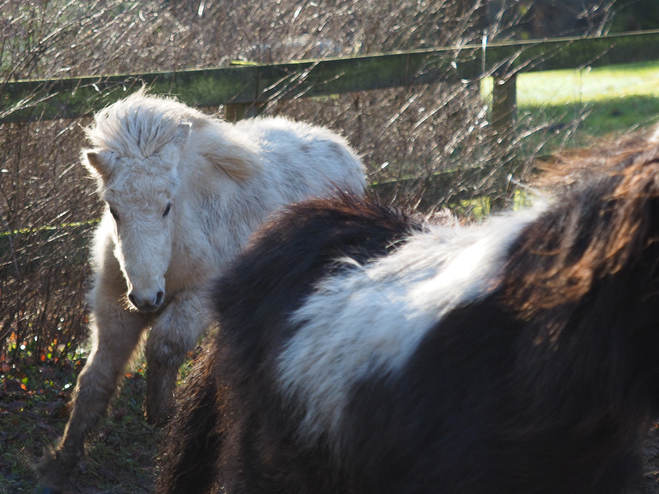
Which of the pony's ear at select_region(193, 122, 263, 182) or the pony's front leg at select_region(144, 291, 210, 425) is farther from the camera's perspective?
the pony's ear at select_region(193, 122, 263, 182)

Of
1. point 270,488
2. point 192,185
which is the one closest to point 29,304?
point 192,185

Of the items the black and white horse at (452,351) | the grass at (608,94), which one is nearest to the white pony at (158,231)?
the black and white horse at (452,351)

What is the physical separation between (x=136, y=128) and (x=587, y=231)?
291cm

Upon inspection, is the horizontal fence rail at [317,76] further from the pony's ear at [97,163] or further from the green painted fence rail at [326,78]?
the pony's ear at [97,163]

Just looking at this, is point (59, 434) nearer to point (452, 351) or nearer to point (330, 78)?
point (452, 351)

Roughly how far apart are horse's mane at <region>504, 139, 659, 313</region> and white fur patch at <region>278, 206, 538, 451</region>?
10cm

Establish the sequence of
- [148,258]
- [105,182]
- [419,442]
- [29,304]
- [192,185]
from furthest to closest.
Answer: [29,304] → [192,185] → [105,182] → [148,258] → [419,442]

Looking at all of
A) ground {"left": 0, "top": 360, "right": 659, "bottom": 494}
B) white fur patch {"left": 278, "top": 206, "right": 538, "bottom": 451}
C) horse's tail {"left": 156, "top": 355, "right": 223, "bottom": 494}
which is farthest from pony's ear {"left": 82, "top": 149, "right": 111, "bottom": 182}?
white fur patch {"left": 278, "top": 206, "right": 538, "bottom": 451}

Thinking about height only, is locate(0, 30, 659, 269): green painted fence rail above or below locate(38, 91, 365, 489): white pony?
above

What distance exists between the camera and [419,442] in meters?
1.86

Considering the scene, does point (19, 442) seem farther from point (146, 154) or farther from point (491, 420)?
point (491, 420)

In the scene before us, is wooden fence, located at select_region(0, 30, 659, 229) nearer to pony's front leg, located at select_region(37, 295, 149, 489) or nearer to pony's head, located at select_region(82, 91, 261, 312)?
pony's head, located at select_region(82, 91, 261, 312)

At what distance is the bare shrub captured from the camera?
4.89 meters

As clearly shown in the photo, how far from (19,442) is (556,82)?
1409cm
